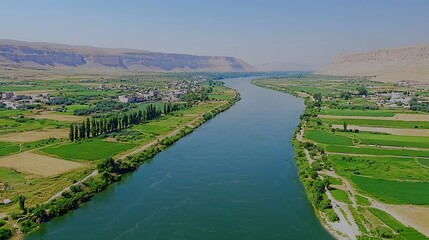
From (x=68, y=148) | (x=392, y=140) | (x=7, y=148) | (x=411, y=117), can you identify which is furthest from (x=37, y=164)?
(x=411, y=117)

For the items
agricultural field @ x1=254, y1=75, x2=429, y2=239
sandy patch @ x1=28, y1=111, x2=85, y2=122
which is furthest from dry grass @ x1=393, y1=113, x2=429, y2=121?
sandy patch @ x1=28, y1=111, x2=85, y2=122

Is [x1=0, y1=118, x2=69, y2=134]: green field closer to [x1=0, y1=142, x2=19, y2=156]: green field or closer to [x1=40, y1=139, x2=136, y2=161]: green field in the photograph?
[x1=0, y1=142, x2=19, y2=156]: green field

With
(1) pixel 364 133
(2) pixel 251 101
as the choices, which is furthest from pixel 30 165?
(2) pixel 251 101

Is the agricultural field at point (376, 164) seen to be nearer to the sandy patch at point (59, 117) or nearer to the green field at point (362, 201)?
the green field at point (362, 201)

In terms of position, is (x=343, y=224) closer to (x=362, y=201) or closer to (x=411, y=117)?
(x=362, y=201)

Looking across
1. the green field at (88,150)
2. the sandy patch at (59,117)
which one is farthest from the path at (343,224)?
the sandy patch at (59,117)
